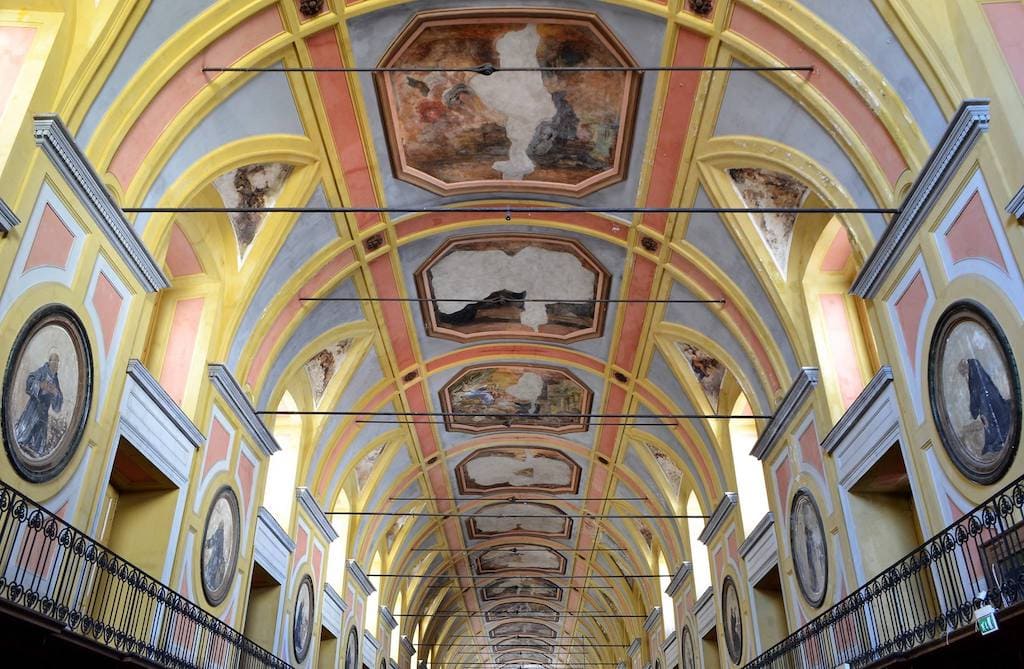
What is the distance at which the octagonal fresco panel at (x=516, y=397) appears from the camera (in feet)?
73.1

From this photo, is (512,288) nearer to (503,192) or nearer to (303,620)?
(503,192)

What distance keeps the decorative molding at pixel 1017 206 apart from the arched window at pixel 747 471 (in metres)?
9.79

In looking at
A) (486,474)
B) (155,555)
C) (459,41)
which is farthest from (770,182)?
(486,474)

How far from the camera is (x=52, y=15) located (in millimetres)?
9094

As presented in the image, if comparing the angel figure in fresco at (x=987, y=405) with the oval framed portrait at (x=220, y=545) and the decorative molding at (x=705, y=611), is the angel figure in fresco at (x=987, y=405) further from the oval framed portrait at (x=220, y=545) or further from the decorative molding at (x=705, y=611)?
the decorative molding at (x=705, y=611)

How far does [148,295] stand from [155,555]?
3.44 metres

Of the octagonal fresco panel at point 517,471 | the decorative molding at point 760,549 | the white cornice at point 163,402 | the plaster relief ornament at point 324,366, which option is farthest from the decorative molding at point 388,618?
the white cornice at point 163,402

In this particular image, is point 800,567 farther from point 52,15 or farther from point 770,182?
point 52,15

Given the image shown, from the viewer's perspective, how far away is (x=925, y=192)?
9.32m

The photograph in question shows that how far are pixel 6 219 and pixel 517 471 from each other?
2138cm

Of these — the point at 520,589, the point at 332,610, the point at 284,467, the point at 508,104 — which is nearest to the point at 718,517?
the point at 284,467

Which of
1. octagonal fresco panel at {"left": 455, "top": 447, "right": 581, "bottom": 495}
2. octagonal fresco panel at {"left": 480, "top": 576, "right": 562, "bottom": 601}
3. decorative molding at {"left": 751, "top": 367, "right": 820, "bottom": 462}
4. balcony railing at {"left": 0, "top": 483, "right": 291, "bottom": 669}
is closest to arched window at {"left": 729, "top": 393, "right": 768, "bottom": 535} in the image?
decorative molding at {"left": 751, "top": 367, "right": 820, "bottom": 462}

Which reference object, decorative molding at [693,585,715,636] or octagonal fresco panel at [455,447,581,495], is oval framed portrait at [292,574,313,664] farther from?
decorative molding at [693,585,715,636]

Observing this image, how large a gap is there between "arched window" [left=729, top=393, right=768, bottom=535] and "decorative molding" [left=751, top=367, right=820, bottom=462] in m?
Result: 1.93
